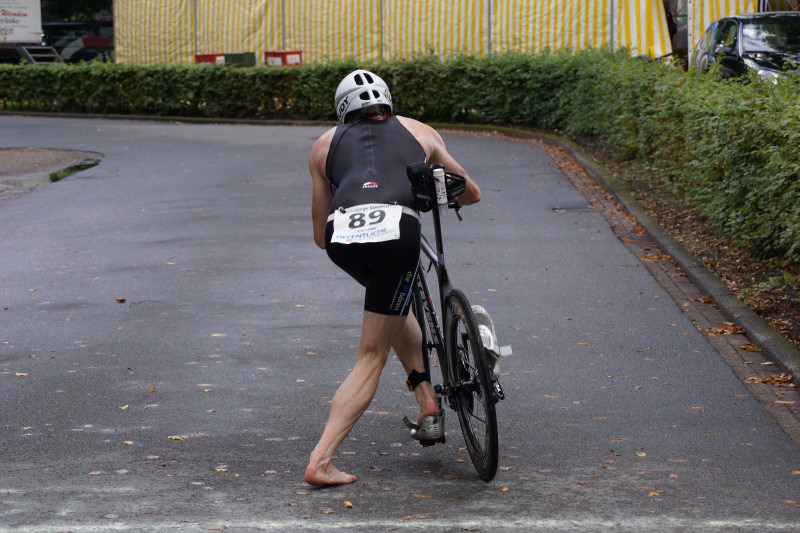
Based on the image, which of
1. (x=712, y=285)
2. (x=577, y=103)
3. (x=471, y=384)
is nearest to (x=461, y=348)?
(x=471, y=384)

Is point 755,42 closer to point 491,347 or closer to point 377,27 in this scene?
point 377,27

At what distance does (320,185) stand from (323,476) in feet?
4.08

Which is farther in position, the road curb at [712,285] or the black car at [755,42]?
the black car at [755,42]

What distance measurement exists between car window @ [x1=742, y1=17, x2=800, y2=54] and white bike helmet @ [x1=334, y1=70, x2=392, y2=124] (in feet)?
48.5

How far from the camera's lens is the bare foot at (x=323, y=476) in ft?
15.0

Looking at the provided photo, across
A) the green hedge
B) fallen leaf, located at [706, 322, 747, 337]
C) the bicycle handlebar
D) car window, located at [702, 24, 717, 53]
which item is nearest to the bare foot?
the bicycle handlebar

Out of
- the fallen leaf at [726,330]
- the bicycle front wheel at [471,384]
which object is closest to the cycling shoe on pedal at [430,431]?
the bicycle front wheel at [471,384]

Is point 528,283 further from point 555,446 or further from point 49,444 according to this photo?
point 49,444

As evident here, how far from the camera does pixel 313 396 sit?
20.3 feet

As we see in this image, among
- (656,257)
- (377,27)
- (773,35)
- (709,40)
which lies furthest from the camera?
(377,27)

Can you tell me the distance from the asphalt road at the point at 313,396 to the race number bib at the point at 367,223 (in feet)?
3.42

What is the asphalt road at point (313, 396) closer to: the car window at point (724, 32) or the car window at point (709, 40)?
the car window at point (724, 32)

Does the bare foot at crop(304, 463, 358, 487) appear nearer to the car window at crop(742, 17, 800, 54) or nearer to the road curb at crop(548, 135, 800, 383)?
the road curb at crop(548, 135, 800, 383)

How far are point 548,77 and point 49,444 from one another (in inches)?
796
